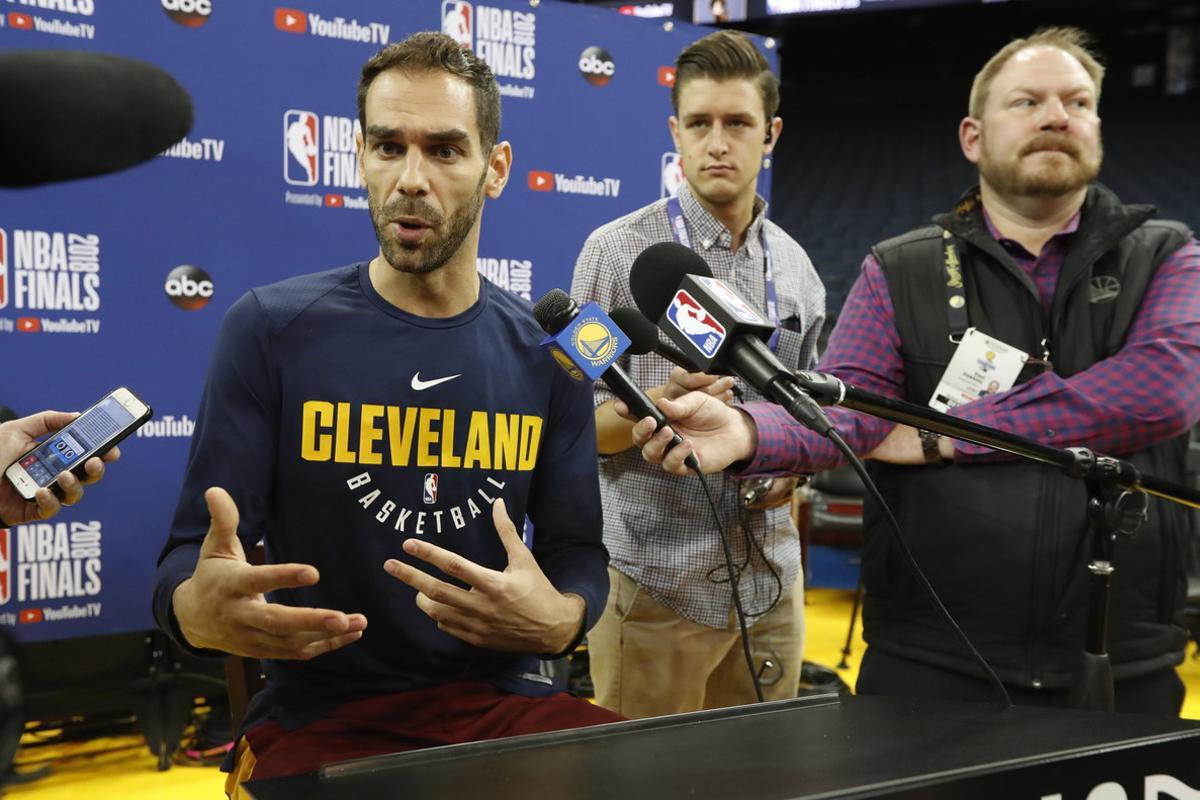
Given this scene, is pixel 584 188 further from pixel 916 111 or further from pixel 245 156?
pixel 916 111

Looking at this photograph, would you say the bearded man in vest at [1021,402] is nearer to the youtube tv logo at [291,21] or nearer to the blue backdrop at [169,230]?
the blue backdrop at [169,230]

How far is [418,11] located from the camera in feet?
11.5

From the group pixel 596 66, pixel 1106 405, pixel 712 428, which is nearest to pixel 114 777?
pixel 712 428

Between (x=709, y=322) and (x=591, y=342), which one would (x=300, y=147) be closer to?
(x=591, y=342)

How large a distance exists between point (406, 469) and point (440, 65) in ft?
2.13

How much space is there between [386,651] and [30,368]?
79.2 inches

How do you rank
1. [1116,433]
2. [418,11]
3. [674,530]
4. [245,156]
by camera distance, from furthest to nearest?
1. [418,11]
2. [245,156]
3. [674,530]
4. [1116,433]

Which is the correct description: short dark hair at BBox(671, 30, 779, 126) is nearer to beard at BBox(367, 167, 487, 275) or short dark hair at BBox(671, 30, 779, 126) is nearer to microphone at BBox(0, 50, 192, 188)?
beard at BBox(367, 167, 487, 275)

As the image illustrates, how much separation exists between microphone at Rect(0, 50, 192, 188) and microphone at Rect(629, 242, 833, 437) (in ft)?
2.35

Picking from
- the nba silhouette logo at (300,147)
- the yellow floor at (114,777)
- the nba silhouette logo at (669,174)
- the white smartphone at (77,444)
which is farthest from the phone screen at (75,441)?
the nba silhouette logo at (669,174)

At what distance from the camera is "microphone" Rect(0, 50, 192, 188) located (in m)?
0.54

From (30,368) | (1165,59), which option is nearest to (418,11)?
(30,368)

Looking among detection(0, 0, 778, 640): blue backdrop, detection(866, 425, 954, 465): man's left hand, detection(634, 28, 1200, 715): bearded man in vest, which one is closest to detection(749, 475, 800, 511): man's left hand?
A: detection(634, 28, 1200, 715): bearded man in vest

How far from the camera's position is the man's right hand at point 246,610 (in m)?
1.15
